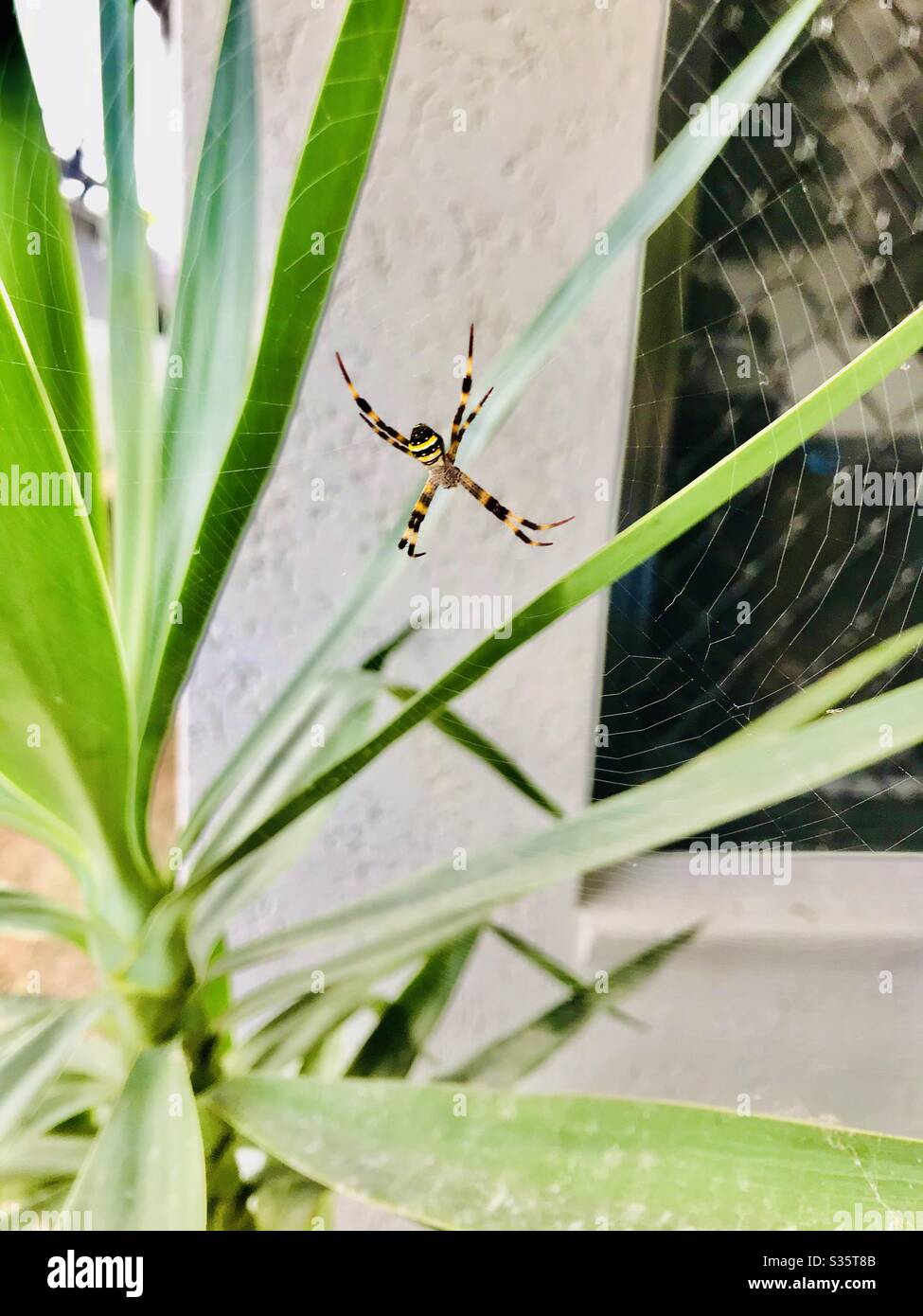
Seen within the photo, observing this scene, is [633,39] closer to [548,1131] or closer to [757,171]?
[757,171]

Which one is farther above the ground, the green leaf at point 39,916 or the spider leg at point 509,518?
the spider leg at point 509,518

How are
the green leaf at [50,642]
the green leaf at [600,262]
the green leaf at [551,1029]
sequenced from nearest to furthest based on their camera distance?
the green leaf at [50,642] → the green leaf at [600,262] → the green leaf at [551,1029]

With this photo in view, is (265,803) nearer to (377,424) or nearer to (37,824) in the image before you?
(37,824)

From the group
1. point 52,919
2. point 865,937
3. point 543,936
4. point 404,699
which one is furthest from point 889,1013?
point 52,919
